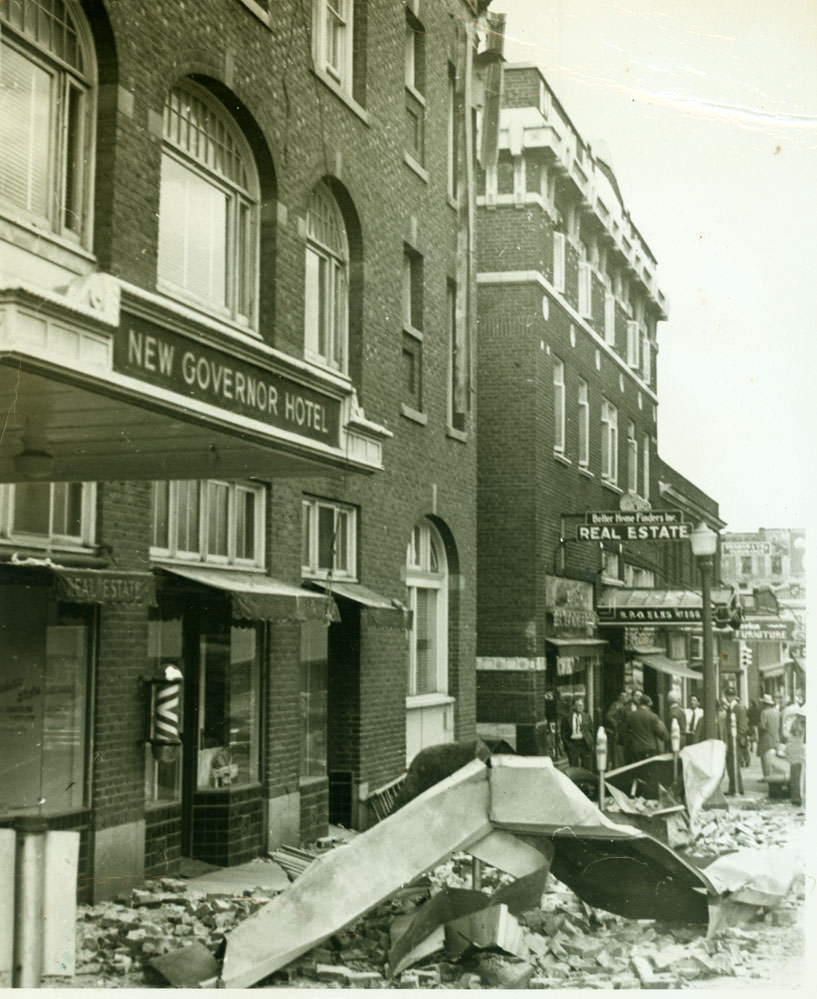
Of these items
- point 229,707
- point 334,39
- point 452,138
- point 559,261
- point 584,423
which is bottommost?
point 229,707

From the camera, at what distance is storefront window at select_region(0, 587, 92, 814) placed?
22.2 ft

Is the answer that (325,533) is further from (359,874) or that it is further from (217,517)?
(359,874)

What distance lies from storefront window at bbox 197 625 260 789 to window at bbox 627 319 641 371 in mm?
3369

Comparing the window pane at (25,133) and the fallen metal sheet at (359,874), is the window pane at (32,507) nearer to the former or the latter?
the window pane at (25,133)

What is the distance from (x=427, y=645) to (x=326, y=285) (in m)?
2.90

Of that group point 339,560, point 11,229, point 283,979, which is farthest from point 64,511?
point 283,979

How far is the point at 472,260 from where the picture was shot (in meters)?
9.19

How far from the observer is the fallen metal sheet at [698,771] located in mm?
8289

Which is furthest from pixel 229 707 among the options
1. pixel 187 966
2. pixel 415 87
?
pixel 415 87

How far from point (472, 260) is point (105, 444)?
3.51 metres

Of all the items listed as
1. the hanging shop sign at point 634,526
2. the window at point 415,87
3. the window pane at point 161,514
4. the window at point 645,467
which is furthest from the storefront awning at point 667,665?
the window at point 415,87

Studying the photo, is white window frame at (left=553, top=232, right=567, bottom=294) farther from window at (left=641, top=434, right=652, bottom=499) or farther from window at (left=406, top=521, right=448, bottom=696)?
window at (left=406, top=521, right=448, bottom=696)

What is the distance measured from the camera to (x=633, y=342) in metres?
8.95

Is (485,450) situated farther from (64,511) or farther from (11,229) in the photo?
(11,229)
